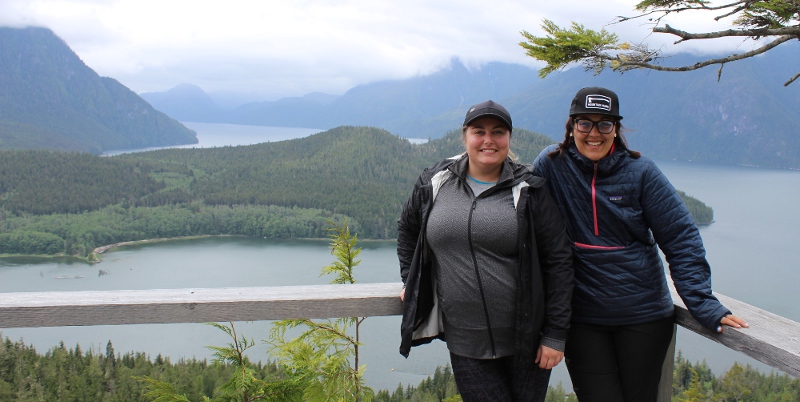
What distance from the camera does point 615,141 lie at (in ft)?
7.19

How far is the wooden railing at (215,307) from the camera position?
6.95 feet

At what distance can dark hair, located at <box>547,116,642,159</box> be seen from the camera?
2135 millimetres

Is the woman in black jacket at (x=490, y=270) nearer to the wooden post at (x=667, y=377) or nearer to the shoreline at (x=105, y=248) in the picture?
the wooden post at (x=667, y=377)

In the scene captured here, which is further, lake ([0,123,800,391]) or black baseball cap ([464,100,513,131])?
lake ([0,123,800,391])

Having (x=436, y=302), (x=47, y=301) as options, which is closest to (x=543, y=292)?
(x=436, y=302)

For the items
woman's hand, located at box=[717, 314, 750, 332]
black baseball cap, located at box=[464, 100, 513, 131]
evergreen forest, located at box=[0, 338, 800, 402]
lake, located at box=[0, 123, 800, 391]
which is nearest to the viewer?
woman's hand, located at box=[717, 314, 750, 332]

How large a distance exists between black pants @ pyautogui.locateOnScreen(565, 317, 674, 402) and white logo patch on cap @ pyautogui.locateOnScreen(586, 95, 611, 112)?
2.51 feet

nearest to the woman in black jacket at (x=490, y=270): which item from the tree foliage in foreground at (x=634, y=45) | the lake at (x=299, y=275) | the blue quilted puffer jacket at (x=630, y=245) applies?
the blue quilted puffer jacket at (x=630, y=245)

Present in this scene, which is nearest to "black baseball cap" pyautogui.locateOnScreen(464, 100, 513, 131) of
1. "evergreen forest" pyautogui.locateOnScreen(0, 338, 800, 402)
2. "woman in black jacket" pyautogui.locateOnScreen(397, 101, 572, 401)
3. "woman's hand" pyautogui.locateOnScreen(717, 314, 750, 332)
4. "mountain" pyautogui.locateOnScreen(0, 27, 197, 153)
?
"woman in black jacket" pyautogui.locateOnScreen(397, 101, 572, 401)

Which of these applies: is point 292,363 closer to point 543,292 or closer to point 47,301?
point 47,301

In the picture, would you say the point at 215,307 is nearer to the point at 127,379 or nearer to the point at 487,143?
the point at 487,143

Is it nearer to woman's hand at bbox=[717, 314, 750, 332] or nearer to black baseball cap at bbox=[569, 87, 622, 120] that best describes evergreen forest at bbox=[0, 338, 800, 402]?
woman's hand at bbox=[717, 314, 750, 332]

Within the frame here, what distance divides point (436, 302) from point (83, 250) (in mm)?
69252

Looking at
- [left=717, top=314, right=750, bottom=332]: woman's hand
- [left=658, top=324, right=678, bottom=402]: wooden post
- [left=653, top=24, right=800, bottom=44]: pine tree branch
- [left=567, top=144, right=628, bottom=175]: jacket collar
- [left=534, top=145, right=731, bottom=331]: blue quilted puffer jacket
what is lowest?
[left=658, top=324, right=678, bottom=402]: wooden post
